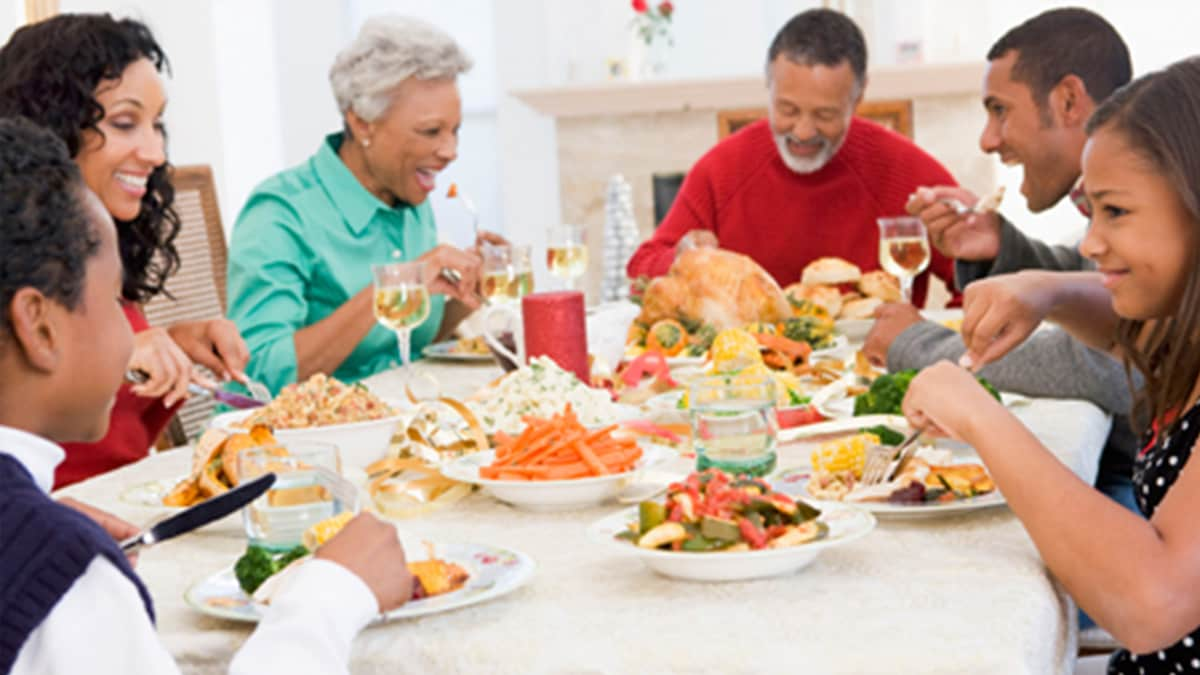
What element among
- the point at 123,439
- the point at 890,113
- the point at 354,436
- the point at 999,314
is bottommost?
the point at 123,439

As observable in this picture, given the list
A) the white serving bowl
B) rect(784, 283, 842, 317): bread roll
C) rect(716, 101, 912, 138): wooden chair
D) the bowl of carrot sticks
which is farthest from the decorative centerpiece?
the bowl of carrot sticks

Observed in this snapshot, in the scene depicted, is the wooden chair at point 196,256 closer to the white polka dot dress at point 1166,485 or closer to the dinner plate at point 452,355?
the dinner plate at point 452,355

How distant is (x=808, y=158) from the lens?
377cm

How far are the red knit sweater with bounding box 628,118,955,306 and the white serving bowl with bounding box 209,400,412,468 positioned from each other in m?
2.11

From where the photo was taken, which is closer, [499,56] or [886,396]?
[886,396]

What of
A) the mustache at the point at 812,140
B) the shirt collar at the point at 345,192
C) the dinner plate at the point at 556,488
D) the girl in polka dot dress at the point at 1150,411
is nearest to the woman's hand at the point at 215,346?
the dinner plate at the point at 556,488

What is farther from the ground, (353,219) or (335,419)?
(353,219)

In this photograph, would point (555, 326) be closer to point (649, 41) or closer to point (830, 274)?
point (830, 274)

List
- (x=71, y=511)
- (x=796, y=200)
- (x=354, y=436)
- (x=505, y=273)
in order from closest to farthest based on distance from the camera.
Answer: (x=71, y=511), (x=354, y=436), (x=505, y=273), (x=796, y=200)

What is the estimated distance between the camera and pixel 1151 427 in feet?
4.89

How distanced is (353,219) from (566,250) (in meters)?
0.55

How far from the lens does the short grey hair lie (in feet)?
9.57

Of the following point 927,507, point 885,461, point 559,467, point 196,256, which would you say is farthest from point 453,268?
point 927,507

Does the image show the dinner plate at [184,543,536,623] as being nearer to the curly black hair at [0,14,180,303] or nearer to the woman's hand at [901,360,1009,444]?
the woman's hand at [901,360,1009,444]
